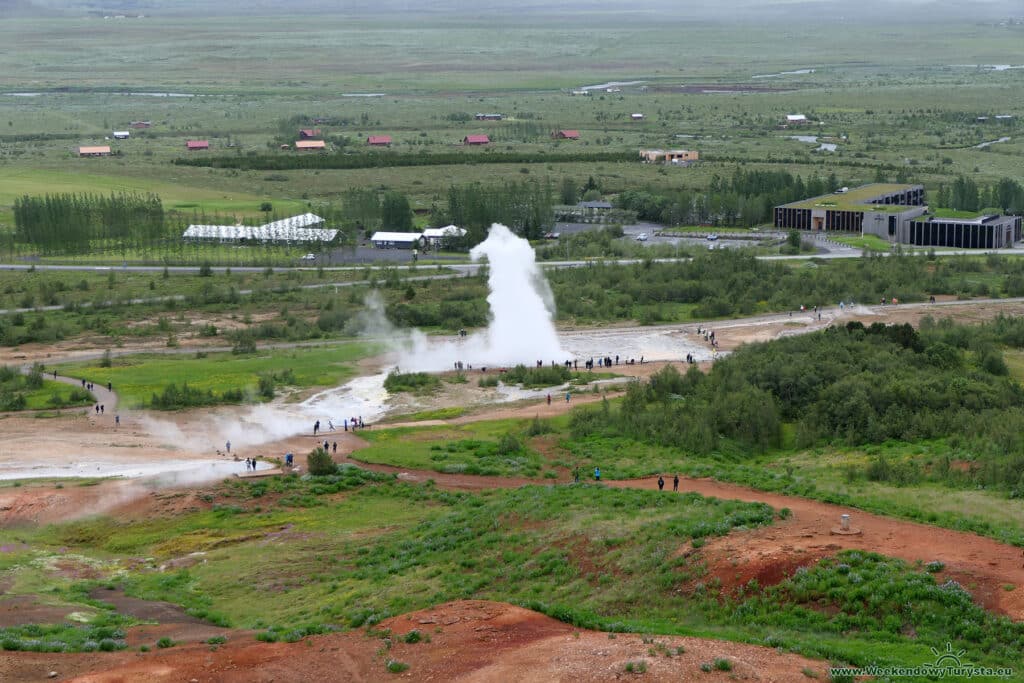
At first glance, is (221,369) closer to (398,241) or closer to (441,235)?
(398,241)

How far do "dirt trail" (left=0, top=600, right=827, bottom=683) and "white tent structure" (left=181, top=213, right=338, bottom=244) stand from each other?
7677 centimetres

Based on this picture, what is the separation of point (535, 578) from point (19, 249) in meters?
82.7

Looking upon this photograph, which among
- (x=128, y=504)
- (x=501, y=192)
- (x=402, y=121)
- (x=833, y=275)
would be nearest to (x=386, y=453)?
(x=128, y=504)

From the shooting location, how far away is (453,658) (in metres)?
28.1

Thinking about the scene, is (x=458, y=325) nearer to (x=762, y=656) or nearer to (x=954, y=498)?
(x=954, y=498)

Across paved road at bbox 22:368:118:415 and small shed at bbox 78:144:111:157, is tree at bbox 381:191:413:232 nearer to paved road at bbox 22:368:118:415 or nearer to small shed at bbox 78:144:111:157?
paved road at bbox 22:368:118:415

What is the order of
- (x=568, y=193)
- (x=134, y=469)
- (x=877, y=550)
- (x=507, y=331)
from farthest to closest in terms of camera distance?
(x=568, y=193) < (x=507, y=331) < (x=134, y=469) < (x=877, y=550)

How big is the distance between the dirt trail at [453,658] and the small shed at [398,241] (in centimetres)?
7506

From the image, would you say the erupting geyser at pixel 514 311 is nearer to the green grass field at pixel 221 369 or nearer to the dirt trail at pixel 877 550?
the green grass field at pixel 221 369

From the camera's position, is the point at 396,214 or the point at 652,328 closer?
the point at 652,328

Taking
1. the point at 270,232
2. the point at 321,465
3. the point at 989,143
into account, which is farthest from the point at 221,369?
the point at 989,143

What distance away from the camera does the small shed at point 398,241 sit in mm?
105188

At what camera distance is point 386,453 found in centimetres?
5097

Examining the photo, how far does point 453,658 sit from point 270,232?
82648 mm
